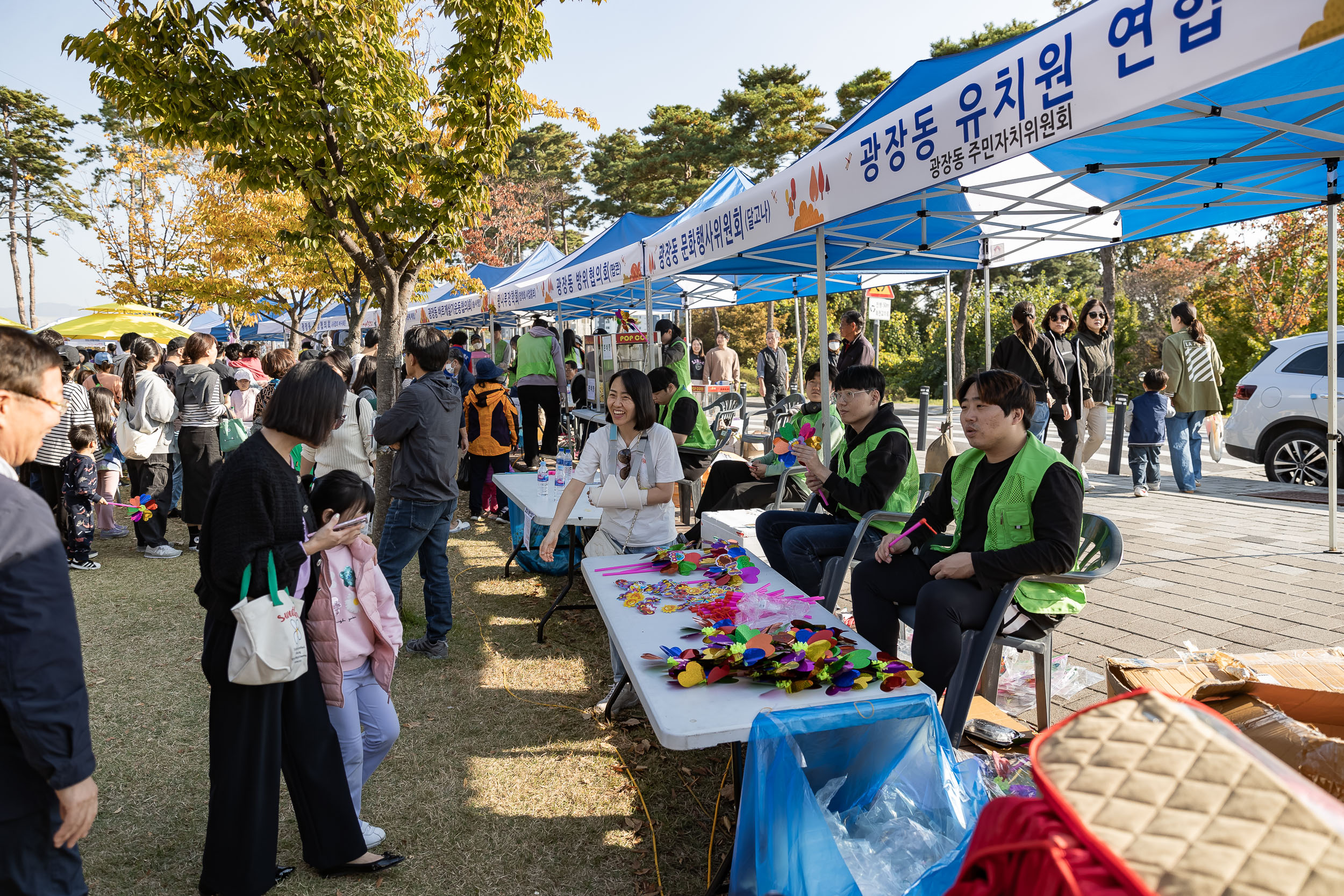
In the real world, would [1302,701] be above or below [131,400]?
below

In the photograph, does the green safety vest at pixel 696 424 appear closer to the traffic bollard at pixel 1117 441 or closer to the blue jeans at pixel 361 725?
the blue jeans at pixel 361 725

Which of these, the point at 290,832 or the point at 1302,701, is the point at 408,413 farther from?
the point at 1302,701

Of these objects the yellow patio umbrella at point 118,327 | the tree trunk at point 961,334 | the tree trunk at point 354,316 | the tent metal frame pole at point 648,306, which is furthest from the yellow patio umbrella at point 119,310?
the tree trunk at point 961,334

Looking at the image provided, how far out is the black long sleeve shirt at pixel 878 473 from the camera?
3705mm

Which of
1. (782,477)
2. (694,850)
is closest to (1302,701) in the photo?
(694,850)

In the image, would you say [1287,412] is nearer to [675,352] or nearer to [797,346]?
[675,352]

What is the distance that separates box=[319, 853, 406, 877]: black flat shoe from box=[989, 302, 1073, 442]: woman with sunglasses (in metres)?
6.24

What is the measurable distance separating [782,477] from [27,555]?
4584 millimetres

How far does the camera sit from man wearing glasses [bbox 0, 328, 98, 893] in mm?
1337

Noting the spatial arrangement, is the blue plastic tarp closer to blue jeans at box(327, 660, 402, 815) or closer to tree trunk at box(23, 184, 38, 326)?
blue jeans at box(327, 660, 402, 815)

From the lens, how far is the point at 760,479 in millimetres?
6125

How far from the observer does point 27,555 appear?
1342 mm

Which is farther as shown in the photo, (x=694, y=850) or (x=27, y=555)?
(x=694, y=850)

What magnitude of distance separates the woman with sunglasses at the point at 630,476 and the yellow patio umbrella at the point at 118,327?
34.1 feet
